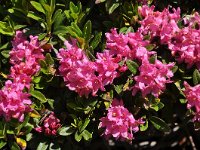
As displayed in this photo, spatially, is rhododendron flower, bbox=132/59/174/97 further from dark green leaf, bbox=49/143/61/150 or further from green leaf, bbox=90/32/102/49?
dark green leaf, bbox=49/143/61/150

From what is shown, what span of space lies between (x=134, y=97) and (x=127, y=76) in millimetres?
142

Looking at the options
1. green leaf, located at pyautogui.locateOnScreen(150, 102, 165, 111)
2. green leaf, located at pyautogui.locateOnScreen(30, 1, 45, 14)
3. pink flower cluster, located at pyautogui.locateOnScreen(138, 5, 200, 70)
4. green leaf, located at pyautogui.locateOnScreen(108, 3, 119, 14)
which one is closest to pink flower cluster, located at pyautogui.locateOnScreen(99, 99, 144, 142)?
green leaf, located at pyautogui.locateOnScreen(150, 102, 165, 111)

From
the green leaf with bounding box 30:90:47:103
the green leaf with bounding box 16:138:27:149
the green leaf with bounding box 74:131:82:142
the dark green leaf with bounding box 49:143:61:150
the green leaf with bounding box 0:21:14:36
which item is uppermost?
the green leaf with bounding box 0:21:14:36

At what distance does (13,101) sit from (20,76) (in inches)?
6.7

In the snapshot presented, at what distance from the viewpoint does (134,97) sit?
113 inches

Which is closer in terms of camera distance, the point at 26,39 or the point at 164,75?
the point at 164,75

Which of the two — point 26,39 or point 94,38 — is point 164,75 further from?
point 26,39

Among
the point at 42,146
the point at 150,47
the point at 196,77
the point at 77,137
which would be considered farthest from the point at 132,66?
the point at 42,146

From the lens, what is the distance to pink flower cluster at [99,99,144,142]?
2.71 m

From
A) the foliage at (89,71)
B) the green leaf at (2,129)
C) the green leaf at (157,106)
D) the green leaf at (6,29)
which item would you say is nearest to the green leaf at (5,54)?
A: the foliage at (89,71)

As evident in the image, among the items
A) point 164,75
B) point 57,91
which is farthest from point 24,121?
point 164,75

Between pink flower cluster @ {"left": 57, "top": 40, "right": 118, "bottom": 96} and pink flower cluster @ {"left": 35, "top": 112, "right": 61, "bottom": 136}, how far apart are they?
256 millimetres

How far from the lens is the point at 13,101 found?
2656 millimetres

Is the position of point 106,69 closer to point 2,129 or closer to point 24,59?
point 24,59
